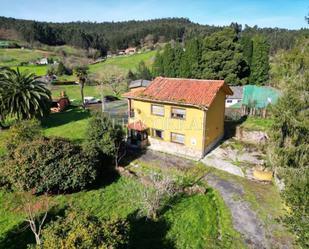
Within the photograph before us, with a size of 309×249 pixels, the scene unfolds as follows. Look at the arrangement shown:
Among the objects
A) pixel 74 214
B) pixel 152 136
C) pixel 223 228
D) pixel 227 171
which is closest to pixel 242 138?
pixel 227 171

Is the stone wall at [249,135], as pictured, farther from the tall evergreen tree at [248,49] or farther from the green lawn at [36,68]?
the green lawn at [36,68]

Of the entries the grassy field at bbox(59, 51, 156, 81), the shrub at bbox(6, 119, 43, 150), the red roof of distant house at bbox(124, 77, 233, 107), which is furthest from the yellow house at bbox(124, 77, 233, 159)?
the grassy field at bbox(59, 51, 156, 81)

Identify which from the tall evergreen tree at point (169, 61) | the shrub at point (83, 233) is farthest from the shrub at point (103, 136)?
the tall evergreen tree at point (169, 61)

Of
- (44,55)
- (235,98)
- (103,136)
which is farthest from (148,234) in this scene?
(44,55)

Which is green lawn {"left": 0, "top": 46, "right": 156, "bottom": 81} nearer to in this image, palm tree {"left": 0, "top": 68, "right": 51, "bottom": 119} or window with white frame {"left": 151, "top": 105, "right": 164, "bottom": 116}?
palm tree {"left": 0, "top": 68, "right": 51, "bottom": 119}

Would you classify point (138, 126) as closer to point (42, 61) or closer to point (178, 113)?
point (178, 113)

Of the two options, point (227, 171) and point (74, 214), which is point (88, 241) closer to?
point (74, 214)
